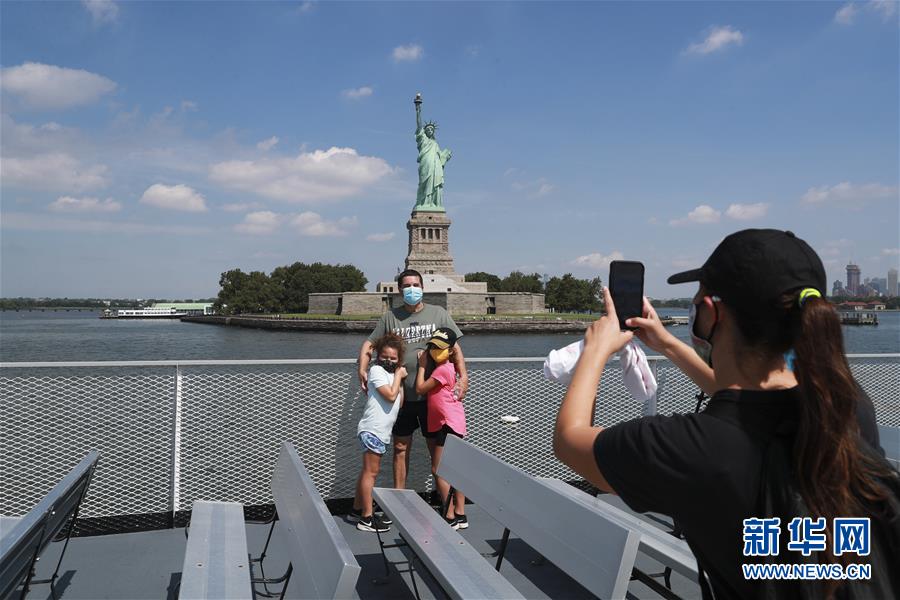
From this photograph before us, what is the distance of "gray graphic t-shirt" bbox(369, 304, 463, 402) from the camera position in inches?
197

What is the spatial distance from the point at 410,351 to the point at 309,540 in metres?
2.29

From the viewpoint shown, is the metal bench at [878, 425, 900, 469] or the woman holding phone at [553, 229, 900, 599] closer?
the woman holding phone at [553, 229, 900, 599]

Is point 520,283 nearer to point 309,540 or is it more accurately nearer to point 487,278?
point 487,278

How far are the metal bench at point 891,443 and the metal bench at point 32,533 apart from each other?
4.43 meters

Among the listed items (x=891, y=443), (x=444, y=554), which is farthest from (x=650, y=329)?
(x=891, y=443)

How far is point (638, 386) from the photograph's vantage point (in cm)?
187

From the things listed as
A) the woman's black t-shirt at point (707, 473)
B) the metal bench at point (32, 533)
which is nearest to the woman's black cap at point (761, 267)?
the woman's black t-shirt at point (707, 473)

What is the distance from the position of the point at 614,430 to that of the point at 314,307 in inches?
2686

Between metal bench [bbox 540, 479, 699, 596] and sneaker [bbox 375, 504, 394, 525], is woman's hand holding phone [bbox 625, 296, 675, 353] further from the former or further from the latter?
sneaker [bbox 375, 504, 394, 525]

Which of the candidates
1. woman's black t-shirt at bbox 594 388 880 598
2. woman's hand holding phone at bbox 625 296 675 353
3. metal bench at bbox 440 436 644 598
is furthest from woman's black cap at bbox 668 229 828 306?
metal bench at bbox 440 436 644 598

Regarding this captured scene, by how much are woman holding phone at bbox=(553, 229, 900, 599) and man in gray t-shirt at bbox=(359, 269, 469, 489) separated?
3.58m

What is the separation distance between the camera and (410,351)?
16.5 ft

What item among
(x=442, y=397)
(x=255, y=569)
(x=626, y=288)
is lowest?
(x=255, y=569)

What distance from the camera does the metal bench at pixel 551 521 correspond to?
2.52m
